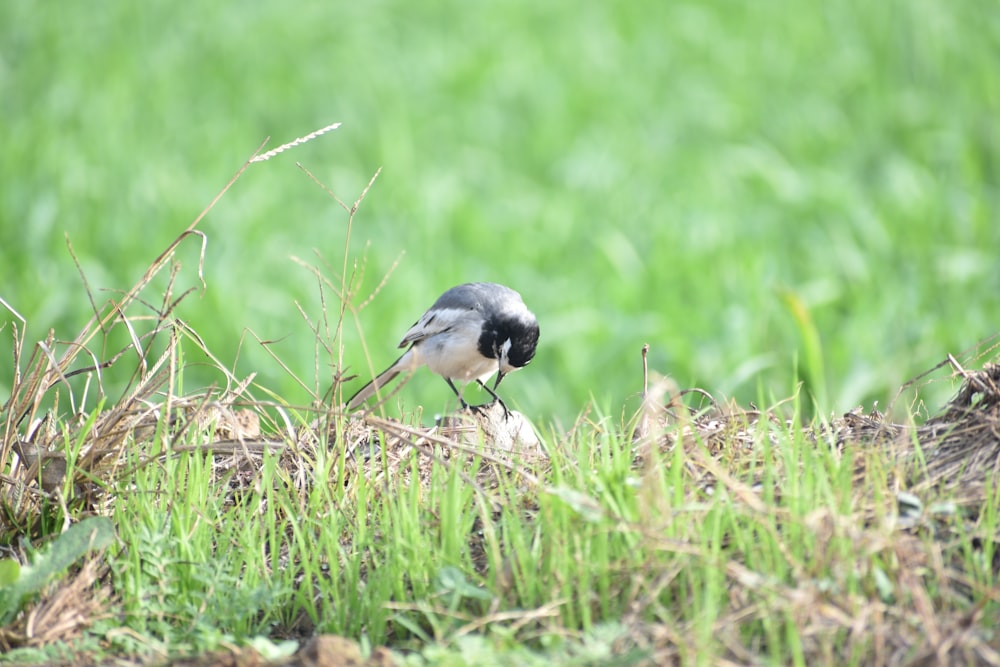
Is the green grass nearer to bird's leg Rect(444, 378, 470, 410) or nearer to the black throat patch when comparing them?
bird's leg Rect(444, 378, 470, 410)

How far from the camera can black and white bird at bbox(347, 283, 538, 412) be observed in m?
5.06

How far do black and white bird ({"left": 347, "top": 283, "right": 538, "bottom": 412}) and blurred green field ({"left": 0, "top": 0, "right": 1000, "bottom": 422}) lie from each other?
5.43ft

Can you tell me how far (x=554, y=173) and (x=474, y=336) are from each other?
19.8 feet


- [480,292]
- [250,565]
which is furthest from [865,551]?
[480,292]

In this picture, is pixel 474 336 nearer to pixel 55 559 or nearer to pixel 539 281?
pixel 55 559

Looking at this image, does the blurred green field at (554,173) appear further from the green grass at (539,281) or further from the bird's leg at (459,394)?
the bird's leg at (459,394)

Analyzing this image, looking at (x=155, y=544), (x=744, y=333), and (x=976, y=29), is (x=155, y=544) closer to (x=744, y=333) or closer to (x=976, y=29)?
(x=744, y=333)

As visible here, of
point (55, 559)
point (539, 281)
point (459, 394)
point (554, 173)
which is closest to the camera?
point (55, 559)

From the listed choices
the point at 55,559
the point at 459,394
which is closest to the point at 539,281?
the point at 459,394

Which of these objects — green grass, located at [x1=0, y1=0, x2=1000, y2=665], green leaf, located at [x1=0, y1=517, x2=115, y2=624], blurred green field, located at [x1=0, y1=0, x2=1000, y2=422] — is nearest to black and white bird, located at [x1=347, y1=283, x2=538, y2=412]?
green grass, located at [x1=0, y1=0, x2=1000, y2=665]

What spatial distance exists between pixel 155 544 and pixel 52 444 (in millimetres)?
637

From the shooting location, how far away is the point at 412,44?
531 inches

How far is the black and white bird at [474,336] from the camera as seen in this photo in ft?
16.6

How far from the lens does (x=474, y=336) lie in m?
5.14
